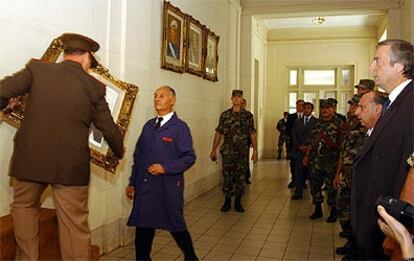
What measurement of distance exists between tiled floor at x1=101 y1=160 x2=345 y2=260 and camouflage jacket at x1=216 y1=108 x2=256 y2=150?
0.88m

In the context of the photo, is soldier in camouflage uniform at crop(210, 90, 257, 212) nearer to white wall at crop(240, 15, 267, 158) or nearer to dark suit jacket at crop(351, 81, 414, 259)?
dark suit jacket at crop(351, 81, 414, 259)

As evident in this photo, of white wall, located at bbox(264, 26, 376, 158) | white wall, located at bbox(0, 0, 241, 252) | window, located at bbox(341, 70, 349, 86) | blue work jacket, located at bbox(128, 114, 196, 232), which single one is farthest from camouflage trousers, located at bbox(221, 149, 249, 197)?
window, located at bbox(341, 70, 349, 86)

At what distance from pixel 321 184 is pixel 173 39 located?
2556 mm

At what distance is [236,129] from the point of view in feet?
17.4

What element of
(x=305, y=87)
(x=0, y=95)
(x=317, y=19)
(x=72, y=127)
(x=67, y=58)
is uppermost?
(x=317, y=19)

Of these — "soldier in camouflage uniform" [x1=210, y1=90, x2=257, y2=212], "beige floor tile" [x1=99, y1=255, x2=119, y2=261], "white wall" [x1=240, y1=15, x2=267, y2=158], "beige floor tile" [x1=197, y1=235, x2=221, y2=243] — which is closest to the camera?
"beige floor tile" [x1=99, y1=255, x2=119, y2=261]

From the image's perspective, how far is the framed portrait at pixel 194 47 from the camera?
545 centimetres

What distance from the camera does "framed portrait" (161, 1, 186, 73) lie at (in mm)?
4699

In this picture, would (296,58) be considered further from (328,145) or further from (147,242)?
(147,242)

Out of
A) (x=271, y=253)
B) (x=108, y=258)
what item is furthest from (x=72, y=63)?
(x=271, y=253)

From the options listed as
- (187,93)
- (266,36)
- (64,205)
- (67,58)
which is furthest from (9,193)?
(266,36)

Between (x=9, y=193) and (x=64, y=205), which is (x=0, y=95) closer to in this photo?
(x=64, y=205)

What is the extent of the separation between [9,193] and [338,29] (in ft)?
36.4

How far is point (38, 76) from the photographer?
2039 millimetres
